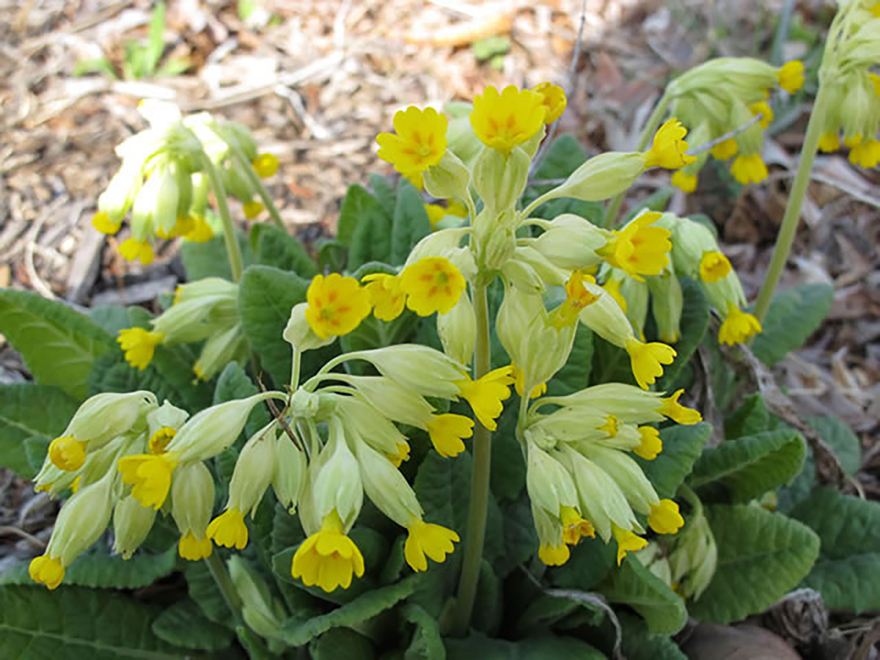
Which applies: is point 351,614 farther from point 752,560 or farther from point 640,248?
point 752,560

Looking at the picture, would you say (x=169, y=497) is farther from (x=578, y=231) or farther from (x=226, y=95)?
(x=226, y=95)

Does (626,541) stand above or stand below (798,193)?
below

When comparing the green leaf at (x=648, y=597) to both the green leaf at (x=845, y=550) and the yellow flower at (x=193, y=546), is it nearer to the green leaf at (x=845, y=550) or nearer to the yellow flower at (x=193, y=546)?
the green leaf at (x=845, y=550)

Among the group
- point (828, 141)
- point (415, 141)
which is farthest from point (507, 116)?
point (828, 141)

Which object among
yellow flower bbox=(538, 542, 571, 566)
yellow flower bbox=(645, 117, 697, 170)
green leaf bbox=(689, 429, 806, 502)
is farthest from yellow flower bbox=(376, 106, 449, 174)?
green leaf bbox=(689, 429, 806, 502)

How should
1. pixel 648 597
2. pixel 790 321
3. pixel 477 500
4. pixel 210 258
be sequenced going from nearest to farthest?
pixel 477 500 < pixel 648 597 < pixel 790 321 < pixel 210 258

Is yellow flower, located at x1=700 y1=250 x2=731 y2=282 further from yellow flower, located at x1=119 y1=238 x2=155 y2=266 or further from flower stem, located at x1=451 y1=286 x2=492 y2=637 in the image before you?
yellow flower, located at x1=119 y1=238 x2=155 y2=266

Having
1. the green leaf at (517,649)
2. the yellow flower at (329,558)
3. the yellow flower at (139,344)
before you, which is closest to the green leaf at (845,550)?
the green leaf at (517,649)
